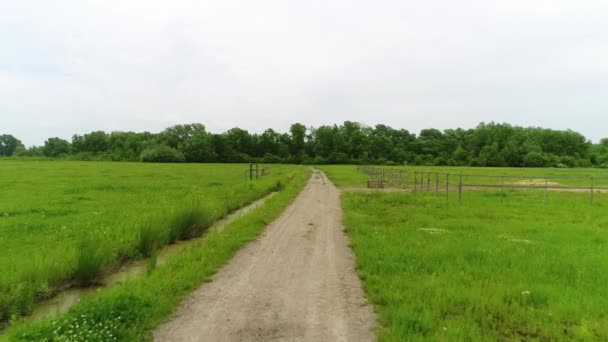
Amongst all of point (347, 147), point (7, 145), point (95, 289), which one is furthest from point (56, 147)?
point (95, 289)

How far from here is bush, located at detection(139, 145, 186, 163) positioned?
11317cm

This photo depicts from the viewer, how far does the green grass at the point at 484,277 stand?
4.80m

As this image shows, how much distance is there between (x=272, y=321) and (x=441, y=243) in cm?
594

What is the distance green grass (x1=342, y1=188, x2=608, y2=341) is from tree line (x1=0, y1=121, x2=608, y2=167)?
113m

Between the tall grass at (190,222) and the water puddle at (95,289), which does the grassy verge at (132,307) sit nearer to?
the water puddle at (95,289)

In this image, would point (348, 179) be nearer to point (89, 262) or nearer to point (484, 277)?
point (484, 277)

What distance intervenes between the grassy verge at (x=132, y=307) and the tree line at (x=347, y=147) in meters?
114

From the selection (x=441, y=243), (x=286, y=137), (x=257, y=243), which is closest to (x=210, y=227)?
(x=257, y=243)

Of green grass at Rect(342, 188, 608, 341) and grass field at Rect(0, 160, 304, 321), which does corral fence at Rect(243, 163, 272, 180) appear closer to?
grass field at Rect(0, 160, 304, 321)

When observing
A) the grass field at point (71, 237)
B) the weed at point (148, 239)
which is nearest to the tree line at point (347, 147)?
the grass field at point (71, 237)

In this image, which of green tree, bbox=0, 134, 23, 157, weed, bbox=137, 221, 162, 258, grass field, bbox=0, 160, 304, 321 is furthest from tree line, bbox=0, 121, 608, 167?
weed, bbox=137, 221, 162, 258

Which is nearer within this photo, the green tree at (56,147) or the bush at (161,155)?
the bush at (161,155)

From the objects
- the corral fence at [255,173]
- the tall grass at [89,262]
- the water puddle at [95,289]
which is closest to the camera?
the water puddle at [95,289]

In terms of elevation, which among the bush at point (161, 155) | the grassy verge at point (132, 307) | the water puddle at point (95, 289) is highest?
the bush at point (161, 155)
